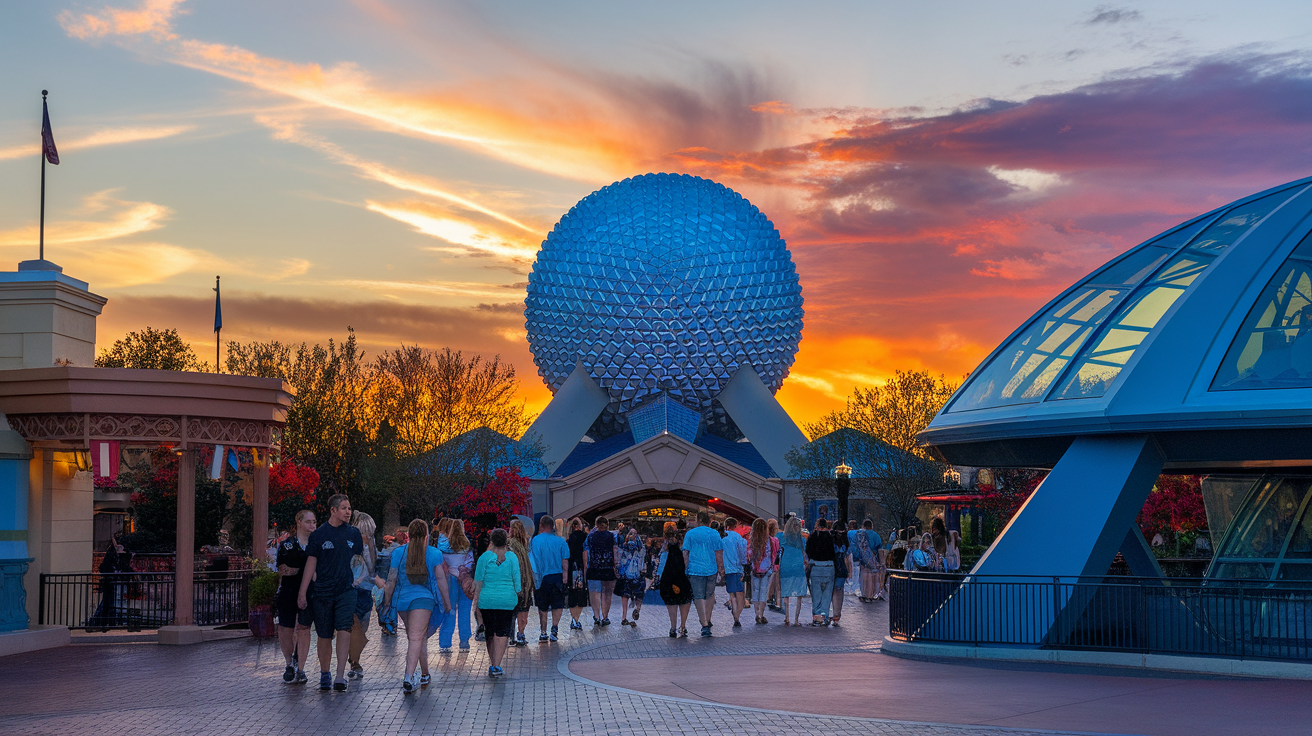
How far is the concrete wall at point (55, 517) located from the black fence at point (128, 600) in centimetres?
27

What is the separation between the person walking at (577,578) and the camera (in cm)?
2117

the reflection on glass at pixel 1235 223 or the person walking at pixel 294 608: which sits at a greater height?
the reflection on glass at pixel 1235 223

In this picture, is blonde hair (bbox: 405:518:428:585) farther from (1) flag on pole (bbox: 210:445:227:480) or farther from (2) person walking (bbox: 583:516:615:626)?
(1) flag on pole (bbox: 210:445:227:480)

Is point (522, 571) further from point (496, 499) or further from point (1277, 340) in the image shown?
point (496, 499)

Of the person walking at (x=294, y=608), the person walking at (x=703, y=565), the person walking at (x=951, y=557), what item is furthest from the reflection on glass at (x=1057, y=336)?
the person walking at (x=294, y=608)

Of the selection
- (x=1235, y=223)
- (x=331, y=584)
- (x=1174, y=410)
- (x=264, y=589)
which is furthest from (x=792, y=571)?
(x=331, y=584)

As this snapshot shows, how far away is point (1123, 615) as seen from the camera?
15.2 m

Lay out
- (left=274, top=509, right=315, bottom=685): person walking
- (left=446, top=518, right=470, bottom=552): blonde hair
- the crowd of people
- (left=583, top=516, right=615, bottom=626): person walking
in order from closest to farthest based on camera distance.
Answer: the crowd of people → (left=274, top=509, right=315, bottom=685): person walking → (left=446, top=518, right=470, bottom=552): blonde hair → (left=583, top=516, right=615, bottom=626): person walking

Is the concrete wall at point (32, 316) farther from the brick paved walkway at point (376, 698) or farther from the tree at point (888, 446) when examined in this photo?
the tree at point (888, 446)

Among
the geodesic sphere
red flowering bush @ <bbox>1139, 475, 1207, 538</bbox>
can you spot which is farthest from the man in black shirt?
the geodesic sphere

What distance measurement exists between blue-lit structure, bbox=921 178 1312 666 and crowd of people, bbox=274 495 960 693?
4428 millimetres

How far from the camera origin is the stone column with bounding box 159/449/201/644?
19312 mm

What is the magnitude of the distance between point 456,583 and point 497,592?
3.19 m

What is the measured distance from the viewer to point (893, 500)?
48812 millimetres
